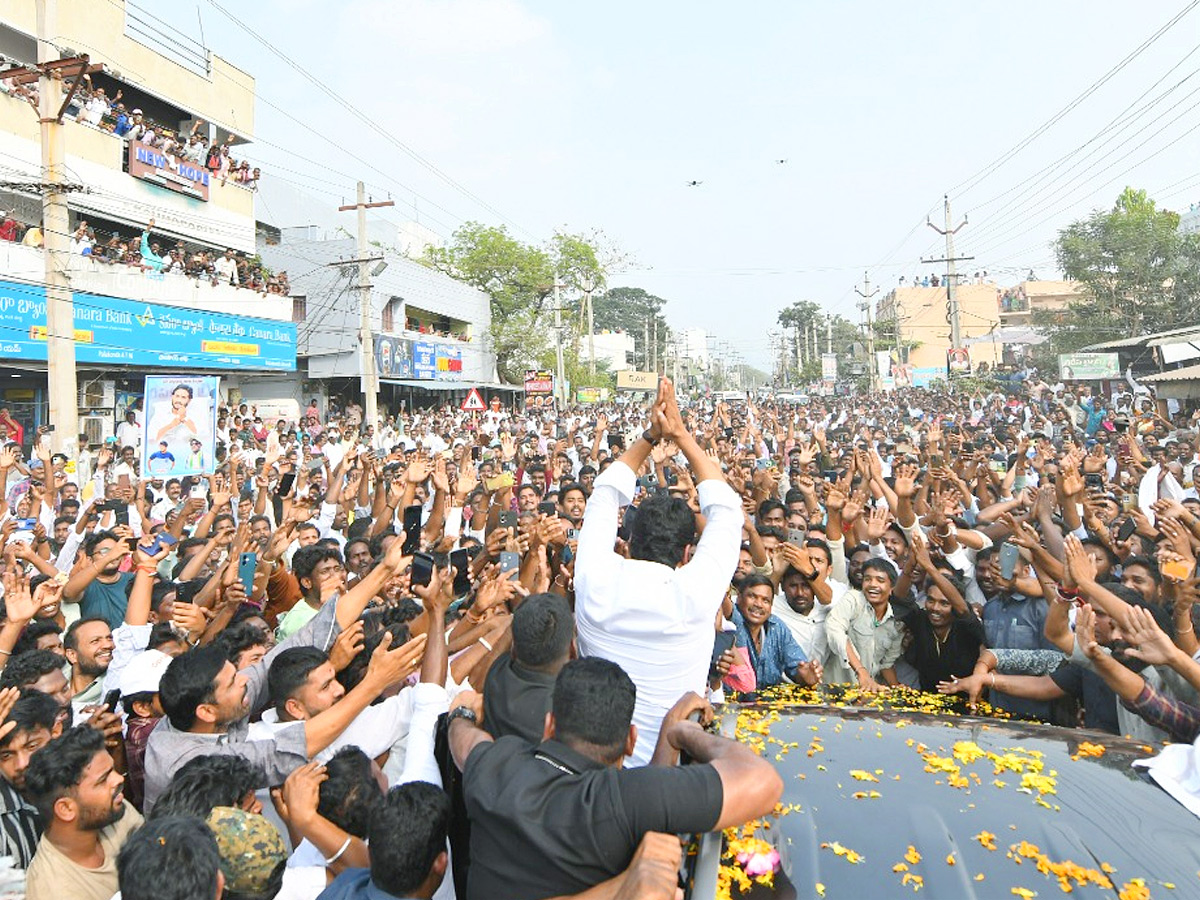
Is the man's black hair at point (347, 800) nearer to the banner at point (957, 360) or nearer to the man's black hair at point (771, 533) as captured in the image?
the man's black hair at point (771, 533)


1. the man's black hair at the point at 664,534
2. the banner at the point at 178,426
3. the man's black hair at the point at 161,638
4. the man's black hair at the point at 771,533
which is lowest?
the man's black hair at the point at 161,638

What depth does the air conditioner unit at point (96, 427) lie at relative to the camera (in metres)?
20.1

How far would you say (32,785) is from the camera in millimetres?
2629

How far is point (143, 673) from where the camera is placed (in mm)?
3863

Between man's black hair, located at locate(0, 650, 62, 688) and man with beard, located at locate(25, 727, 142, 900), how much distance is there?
1.16 meters

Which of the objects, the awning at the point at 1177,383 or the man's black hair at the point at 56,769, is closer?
the man's black hair at the point at 56,769

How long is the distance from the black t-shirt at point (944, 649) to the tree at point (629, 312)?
329 ft

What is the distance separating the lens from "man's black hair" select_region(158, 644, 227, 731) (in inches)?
119

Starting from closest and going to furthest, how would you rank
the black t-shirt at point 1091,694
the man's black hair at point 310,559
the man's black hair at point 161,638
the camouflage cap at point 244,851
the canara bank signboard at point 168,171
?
the camouflage cap at point 244,851 < the black t-shirt at point 1091,694 < the man's black hair at point 161,638 < the man's black hair at point 310,559 < the canara bank signboard at point 168,171

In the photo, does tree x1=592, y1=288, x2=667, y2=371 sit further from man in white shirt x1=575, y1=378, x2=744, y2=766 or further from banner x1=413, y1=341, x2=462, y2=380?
man in white shirt x1=575, y1=378, x2=744, y2=766

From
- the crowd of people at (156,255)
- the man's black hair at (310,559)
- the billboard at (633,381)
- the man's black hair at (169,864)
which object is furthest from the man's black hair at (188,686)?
the billboard at (633,381)

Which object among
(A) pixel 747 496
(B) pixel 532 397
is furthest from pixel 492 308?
(A) pixel 747 496

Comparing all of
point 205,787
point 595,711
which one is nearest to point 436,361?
point 205,787

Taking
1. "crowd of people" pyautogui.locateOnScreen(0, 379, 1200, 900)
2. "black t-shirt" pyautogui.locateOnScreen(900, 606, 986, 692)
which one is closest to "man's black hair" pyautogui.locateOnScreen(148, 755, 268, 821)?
"crowd of people" pyautogui.locateOnScreen(0, 379, 1200, 900)
